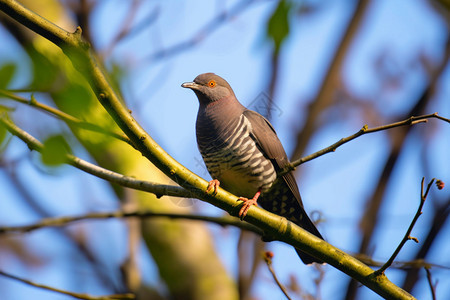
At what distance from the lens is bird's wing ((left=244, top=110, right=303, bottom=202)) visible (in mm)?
3949

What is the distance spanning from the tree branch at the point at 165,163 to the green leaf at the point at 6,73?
515 mm

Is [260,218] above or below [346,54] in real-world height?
below

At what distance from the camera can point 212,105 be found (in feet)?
14.1

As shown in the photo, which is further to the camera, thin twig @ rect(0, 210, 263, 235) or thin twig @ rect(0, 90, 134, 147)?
thin twig @ rect(0, 210, 263, 235)

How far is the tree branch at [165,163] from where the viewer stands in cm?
209

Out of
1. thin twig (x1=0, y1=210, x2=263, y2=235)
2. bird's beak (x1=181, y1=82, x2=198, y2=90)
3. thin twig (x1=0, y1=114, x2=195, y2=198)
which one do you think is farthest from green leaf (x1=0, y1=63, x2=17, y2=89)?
bird's beak (x1=181, y1=82, x2=198, y2=90)

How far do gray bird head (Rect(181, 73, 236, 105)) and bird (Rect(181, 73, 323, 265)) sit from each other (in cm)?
7

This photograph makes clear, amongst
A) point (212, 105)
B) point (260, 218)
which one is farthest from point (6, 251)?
point (260, 218)

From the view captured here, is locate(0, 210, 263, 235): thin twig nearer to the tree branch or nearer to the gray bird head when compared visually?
the tree branch

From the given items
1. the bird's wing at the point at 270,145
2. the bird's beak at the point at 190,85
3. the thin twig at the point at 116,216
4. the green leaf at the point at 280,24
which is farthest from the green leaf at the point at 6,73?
the bird's beak at the point at 190,85

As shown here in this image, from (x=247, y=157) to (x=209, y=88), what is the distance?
891mm

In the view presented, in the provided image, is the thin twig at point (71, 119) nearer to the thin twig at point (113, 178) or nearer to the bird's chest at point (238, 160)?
the thin twig at point (113, 178)

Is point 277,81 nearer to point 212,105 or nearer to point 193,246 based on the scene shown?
point 212,105

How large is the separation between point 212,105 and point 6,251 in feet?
21.4
